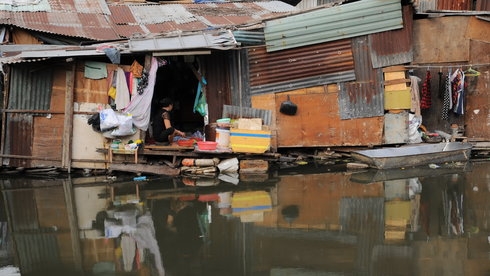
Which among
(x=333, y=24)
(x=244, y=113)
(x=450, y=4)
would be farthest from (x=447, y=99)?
(x=244, y=113)

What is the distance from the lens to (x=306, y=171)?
12016 mm

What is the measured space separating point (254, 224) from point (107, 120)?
16.9 ft

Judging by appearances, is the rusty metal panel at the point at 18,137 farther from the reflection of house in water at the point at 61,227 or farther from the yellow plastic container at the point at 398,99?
the yellow plastic container at the point at 398,99

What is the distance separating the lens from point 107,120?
11539 millimetres

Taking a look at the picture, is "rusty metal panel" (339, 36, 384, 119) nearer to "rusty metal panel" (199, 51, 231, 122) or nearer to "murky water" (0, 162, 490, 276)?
"murky water" (0, 162, 490, 276)

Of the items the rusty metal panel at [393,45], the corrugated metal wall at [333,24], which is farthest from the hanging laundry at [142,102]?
the rusty metal panel at [393,45]

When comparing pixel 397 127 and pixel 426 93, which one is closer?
pixel 397 127

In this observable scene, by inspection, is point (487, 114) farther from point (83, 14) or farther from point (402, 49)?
point (83, 14)

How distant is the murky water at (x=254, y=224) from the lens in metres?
6.41

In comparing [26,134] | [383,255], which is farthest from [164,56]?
[383,255]

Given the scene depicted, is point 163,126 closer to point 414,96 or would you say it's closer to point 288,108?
point 288,108

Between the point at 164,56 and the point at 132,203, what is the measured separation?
4.25 metres

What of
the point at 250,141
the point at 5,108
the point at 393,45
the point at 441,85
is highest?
the point at 393,45

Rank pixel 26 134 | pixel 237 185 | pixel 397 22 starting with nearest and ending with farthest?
pixel 237 185 → pixel 26 134 → pixel 397 22
